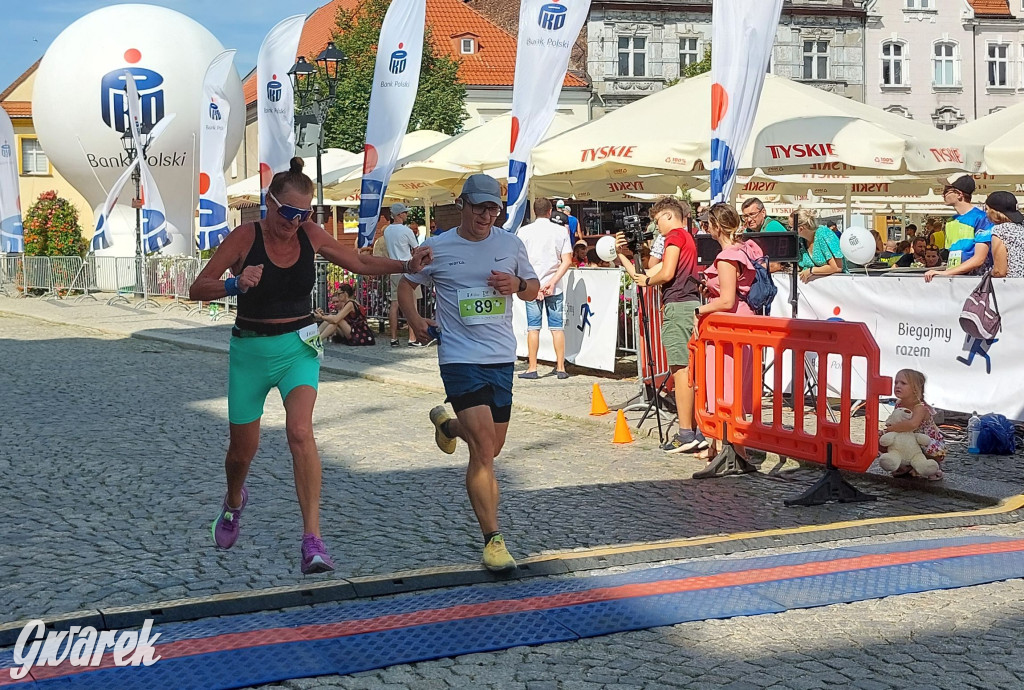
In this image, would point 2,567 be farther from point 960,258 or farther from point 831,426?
point 960,258

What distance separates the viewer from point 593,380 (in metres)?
14.3

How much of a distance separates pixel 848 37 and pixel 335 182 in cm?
4506

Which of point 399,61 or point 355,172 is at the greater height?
point 399,61

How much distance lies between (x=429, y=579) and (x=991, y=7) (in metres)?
64.4

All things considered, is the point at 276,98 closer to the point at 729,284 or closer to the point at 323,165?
the point at 323,165

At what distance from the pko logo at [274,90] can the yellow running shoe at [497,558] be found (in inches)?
561

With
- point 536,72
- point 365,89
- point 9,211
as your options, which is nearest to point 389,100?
point 536,72

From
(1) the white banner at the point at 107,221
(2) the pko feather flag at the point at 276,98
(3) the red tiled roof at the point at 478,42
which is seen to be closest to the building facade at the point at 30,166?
(3) the red tiled roof at the point at 478,42

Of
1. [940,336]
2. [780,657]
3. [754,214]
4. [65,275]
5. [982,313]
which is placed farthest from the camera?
[65,275]

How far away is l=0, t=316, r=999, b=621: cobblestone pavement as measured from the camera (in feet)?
20.0

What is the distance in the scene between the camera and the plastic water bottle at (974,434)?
31.6 ft

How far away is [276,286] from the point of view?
6.06m

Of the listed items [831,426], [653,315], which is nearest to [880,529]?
[831,426]

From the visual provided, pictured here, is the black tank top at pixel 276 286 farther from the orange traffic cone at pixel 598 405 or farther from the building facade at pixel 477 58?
the building facade at pixel 477 58
